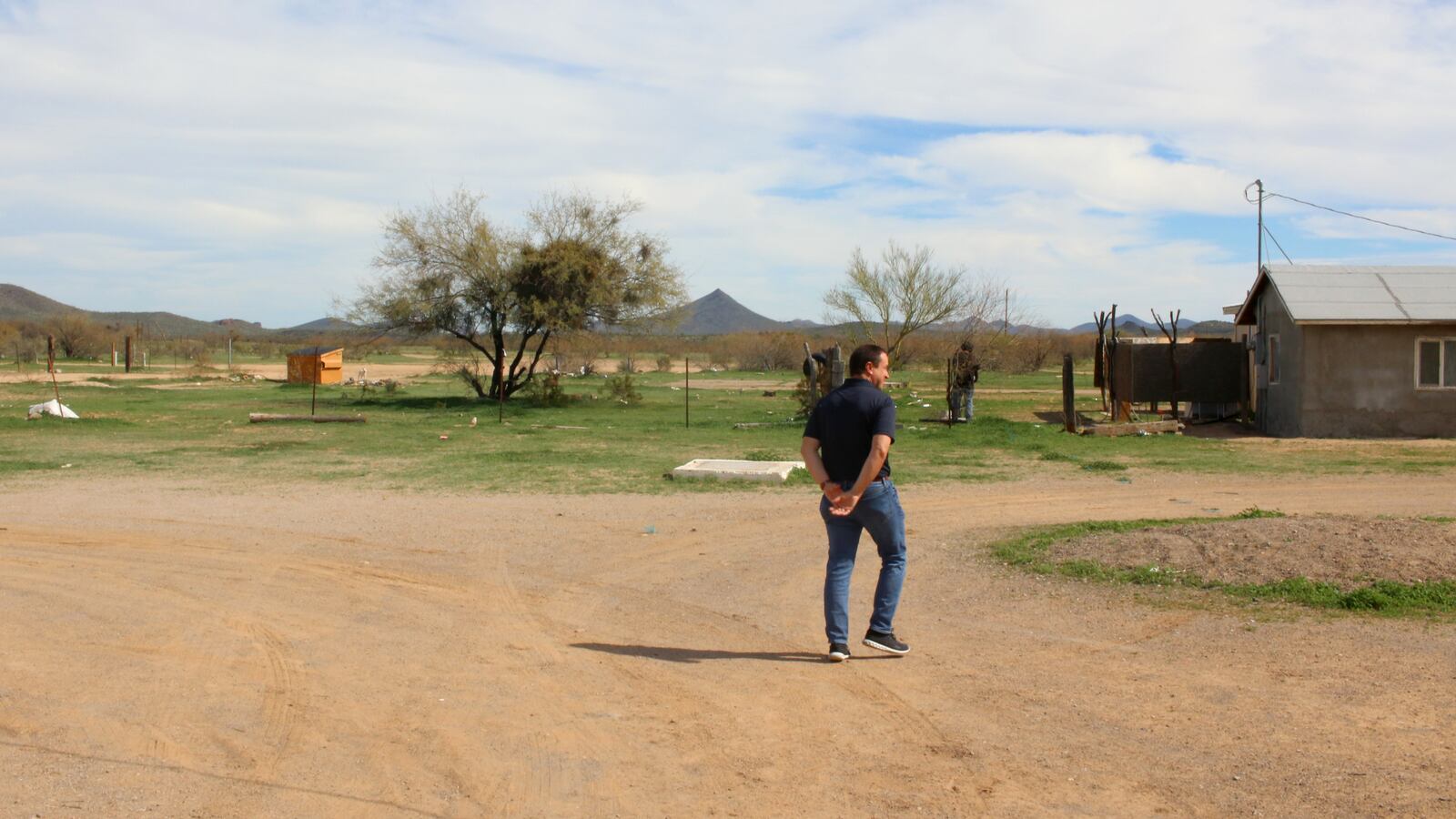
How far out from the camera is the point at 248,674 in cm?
656

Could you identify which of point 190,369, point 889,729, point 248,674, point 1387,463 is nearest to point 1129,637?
point 889,729

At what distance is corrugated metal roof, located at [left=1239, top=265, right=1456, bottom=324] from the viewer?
23172 millimetres

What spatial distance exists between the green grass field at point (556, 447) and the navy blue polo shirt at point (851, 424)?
852 cm

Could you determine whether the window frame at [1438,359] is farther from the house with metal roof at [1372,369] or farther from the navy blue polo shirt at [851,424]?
the navy blue polo shirt at [851,424]

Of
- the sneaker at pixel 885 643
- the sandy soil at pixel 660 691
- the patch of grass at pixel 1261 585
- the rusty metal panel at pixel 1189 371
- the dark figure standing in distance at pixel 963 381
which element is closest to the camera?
the sandy soil at pixel 660 691

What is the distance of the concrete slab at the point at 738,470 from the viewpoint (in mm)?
15953

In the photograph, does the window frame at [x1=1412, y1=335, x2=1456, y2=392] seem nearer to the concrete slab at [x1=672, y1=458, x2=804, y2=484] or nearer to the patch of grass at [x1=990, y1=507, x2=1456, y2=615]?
the concrete slab at [x1=672, y1=458, x2=804, y2=484]

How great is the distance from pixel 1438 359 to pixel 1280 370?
2762 millimetres

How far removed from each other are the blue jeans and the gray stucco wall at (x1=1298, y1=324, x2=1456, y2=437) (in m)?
19.1

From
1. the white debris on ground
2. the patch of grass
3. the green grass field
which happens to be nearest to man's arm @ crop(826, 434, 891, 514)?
the patch of grass

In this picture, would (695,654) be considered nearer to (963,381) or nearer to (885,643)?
(885,643)

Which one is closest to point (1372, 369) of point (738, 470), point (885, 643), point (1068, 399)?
point (1068, 399)

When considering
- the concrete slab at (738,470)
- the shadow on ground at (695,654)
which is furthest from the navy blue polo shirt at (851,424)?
the concrete slab at (738,470)

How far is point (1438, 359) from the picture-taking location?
23453 millimetres
